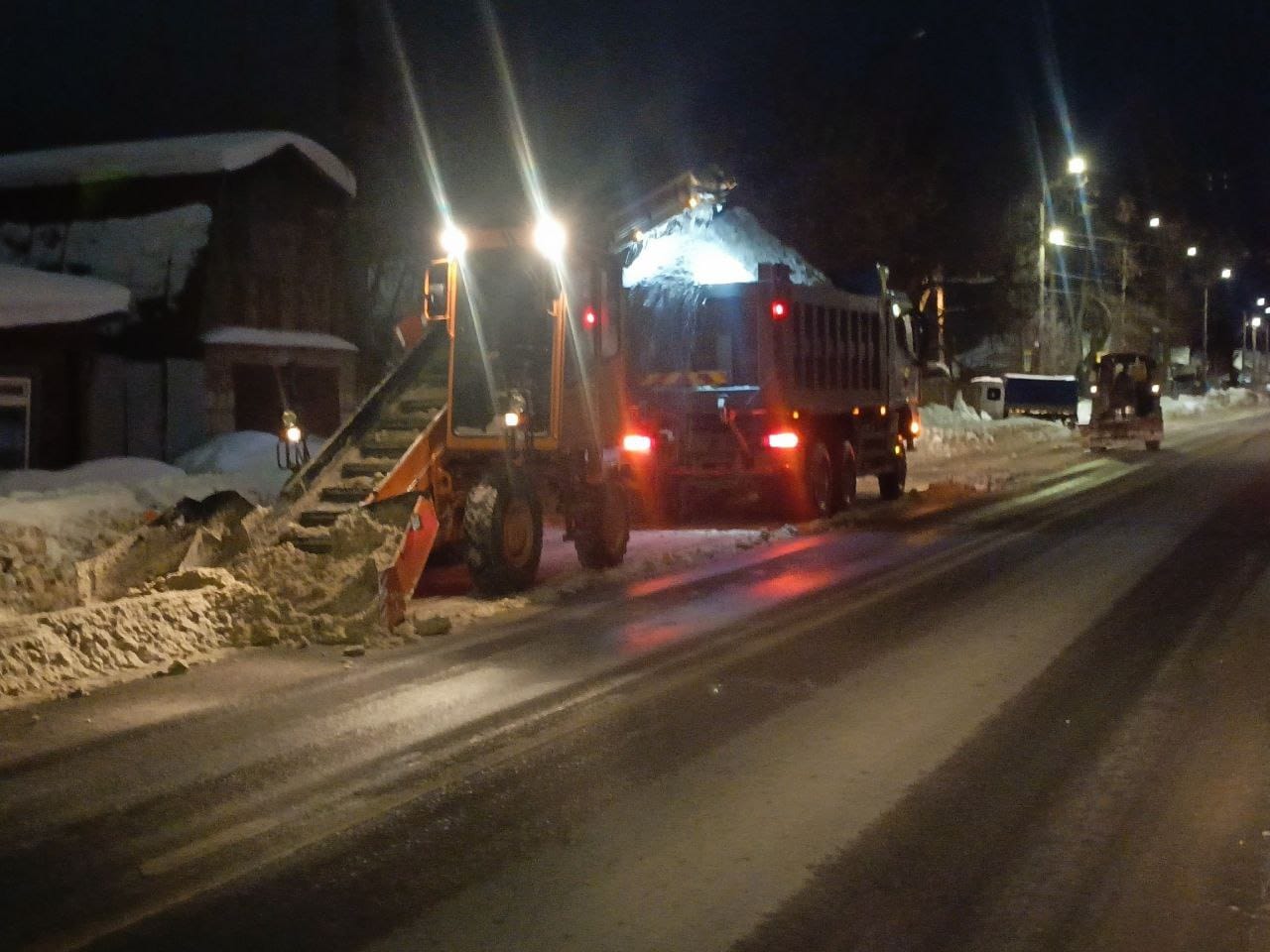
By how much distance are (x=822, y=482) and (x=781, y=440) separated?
1394 mm

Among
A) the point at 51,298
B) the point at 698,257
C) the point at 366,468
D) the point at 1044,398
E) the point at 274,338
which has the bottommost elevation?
the point at 366,468

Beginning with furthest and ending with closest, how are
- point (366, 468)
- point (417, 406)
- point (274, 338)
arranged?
1. point (274, 338)
2. point (417, 406)
3. point (366, 468)

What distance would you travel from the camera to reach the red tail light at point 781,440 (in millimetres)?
18453

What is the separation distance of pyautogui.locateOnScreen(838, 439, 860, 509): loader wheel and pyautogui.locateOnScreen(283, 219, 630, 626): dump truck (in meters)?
6.22

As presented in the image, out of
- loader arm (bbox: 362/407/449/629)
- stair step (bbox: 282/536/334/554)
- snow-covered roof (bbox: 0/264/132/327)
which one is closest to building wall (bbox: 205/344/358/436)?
snow-covered roof (bbox: 0/264/132/327)

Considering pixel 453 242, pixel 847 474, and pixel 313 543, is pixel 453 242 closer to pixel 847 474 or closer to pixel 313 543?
pixel 313 543

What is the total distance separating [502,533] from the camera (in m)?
12.6

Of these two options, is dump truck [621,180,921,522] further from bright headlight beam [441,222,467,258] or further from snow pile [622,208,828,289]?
bright headlight beam [441,222,467,258]

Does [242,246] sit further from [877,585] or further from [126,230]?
[877,585]

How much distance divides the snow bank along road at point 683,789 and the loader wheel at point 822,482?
280 inches

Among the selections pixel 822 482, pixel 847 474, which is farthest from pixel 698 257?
pixel 822 482

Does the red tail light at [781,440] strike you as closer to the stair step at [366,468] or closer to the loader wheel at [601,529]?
the loader wheel at [601,529]

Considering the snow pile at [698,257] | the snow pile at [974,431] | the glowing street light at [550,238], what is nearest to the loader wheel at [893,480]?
the snow pile at [698,257]

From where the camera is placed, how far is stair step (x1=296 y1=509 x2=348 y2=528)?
1218 centimetres
